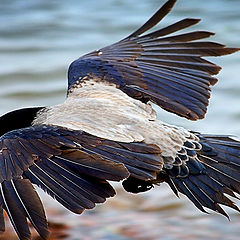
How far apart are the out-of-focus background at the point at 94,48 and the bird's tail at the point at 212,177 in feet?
4.08

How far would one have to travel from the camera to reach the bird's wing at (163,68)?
5820 mm

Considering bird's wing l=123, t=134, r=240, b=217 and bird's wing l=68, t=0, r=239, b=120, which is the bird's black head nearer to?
bird's wing l=68, t=0, r=239, b=120

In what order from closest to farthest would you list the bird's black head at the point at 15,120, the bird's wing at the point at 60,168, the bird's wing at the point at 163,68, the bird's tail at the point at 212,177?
the bird's wing at the point at 60,168 < the bird's tail at the point at 212,177 < the bird's black head at the point at 15,120 < the bird's wing at the point at 163,68

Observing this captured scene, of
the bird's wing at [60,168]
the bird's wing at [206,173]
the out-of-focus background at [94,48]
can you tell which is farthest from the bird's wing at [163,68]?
the bird's wing at [60,168]

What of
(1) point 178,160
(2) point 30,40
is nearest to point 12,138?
(1) point 178,160

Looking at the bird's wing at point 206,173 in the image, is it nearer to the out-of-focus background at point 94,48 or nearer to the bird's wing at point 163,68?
the bird's wing at point 163,68

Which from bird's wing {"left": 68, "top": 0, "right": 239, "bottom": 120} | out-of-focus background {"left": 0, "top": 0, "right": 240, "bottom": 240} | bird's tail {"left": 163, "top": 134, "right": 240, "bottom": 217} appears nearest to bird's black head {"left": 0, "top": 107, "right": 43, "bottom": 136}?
bird's wing {"left": 68, "top": 0, "right": 239, "bottom": 120}

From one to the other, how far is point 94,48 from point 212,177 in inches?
263

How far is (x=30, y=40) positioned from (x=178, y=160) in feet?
24.8

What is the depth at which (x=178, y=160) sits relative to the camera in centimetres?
488

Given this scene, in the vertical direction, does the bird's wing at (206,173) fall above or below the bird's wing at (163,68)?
below

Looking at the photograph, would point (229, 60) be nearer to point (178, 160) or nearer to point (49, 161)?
point (178, 160)

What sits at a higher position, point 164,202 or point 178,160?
point 178,160

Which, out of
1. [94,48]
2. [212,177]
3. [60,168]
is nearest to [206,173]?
[212,177]
